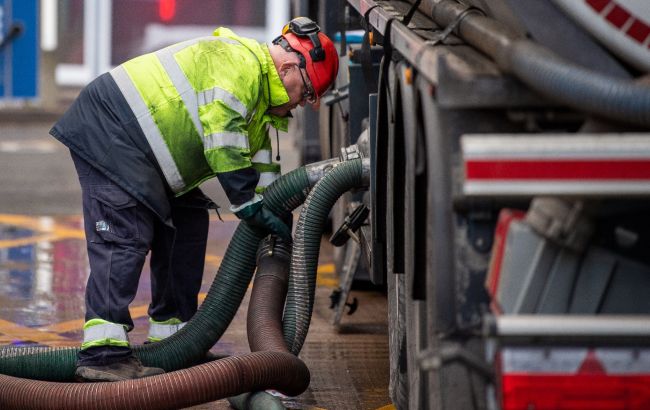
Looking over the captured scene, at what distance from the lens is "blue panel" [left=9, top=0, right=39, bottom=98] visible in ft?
53.3

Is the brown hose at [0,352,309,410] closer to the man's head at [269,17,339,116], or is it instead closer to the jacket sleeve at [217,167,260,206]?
the jacket sleeve at [217,167,260,206]

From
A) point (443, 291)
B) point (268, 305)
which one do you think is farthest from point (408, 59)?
point (268, 305)

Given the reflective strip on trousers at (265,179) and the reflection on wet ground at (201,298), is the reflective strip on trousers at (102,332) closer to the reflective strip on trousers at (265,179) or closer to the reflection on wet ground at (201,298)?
the reflection on wet ground at (201,298)

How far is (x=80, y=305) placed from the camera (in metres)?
6.68

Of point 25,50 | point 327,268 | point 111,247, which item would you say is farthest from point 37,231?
point 25,50

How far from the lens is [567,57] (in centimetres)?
321

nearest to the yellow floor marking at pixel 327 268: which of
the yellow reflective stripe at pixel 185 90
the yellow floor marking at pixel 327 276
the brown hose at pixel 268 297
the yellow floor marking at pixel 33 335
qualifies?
the yellow floor marking at pixel 327 276

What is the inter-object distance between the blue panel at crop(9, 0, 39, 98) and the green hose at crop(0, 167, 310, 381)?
11.7 metres

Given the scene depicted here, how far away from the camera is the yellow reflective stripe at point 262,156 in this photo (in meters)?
5.24

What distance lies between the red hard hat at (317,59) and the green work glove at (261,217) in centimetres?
52

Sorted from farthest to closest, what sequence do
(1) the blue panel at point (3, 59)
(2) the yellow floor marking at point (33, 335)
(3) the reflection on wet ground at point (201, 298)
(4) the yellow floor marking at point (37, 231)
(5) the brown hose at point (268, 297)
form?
1. (1) the blue panel at point (3, 59)
2. (4) the yellow floor marking at point (37, 231)
3. (2) the yellow floor marking at point (33, 335)
4. (3) the reflection on wet ground at point (201, 298)
5. (5) the brown hose at point (268, 297)

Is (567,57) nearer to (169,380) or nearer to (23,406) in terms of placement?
(169,380)

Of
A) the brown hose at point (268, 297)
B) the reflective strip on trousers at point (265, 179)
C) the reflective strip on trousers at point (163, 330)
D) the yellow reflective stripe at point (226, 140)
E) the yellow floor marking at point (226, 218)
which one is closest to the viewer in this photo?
the yellow reflective stripe at point (226, 140)

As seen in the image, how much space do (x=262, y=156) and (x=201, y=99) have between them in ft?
1.82
